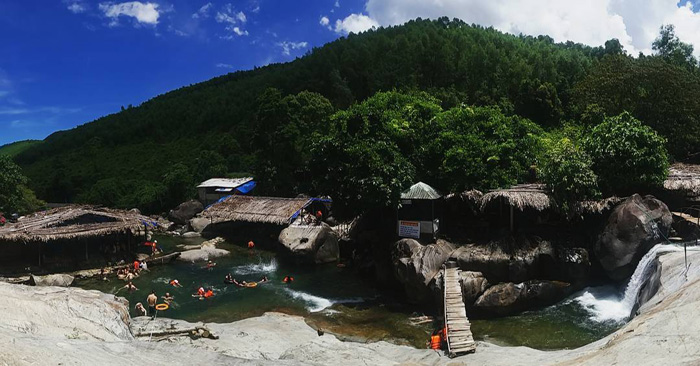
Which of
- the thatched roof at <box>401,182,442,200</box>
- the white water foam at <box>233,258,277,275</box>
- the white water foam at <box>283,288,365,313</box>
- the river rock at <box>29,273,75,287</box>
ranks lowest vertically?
the white water foam at <box>283,288,365,313</box>

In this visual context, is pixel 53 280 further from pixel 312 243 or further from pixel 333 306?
pixel 333 306

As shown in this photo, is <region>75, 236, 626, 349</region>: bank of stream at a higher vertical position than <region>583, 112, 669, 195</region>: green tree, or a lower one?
lower

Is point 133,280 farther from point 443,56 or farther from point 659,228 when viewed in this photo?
point 443,56

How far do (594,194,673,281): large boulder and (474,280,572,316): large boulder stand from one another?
222 cm

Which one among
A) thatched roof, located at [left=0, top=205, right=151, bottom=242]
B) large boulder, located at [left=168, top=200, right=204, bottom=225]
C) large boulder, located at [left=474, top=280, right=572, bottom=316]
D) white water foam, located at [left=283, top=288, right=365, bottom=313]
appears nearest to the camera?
large boulder, located at [left=474, top=280, right=572, bottom=316]

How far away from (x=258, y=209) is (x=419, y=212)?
16.8 meters

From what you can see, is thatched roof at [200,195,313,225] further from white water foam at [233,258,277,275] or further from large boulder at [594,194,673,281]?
large boulder at [594,194,673,281]

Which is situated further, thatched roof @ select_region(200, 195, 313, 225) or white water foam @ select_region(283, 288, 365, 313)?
thatched roof @ select_region(200, 195, 313, 225)

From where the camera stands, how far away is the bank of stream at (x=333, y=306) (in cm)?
1695

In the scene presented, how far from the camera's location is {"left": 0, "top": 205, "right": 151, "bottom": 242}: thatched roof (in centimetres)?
2586

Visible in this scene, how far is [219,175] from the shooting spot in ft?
192

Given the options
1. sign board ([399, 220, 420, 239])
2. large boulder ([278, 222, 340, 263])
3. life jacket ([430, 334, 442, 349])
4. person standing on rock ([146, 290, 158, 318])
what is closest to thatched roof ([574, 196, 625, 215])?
sign board ([399, 220, 420, 239])

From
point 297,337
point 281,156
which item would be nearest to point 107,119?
point 281,156

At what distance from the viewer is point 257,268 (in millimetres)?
28891
